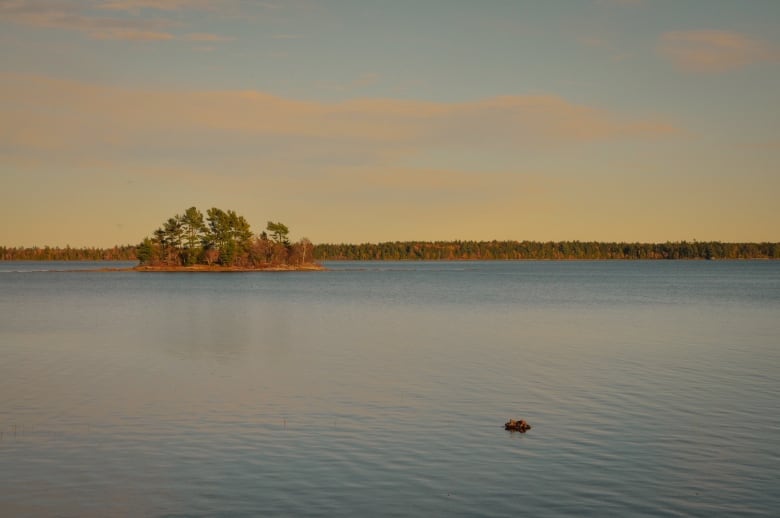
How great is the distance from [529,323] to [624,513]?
162 feet

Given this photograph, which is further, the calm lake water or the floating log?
the floating log

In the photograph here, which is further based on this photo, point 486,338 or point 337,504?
point 486,338

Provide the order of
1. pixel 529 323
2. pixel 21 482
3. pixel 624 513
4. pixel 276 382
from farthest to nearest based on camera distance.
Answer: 1. pixel 529 323
2. pixel 276 382
3. pixel 21 482
4. pixel 624 513

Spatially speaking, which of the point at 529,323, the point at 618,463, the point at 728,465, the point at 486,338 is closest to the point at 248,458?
the point at 618,463

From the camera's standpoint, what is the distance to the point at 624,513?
55.8 ft

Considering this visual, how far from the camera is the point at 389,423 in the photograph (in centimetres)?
2605

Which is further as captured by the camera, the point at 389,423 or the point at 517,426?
the point at 389,423

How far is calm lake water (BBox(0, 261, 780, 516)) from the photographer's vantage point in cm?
1816

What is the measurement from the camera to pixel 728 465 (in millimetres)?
20625

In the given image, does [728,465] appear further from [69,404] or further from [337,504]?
[69,404]

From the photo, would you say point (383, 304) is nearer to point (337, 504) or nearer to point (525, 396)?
point (525, 396)

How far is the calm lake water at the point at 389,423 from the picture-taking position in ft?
59.6

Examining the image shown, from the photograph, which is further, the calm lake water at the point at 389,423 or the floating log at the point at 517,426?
the floating log at the point at 517,426

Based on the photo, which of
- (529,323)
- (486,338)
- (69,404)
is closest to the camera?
(69,404)
